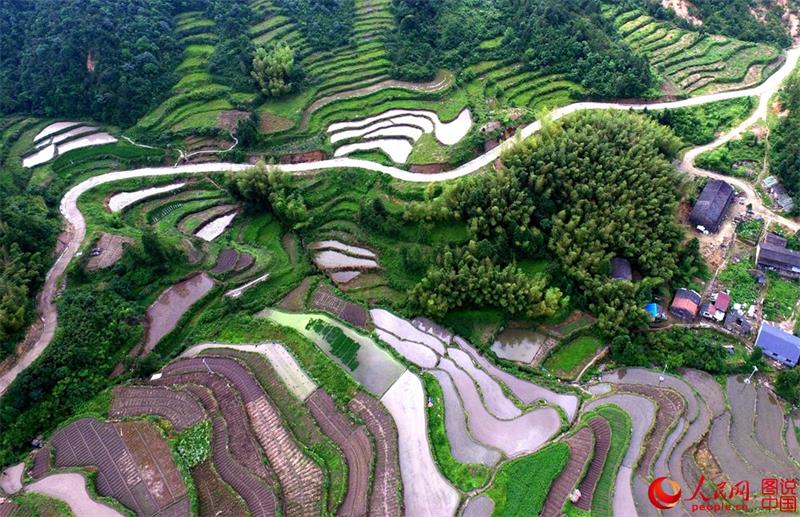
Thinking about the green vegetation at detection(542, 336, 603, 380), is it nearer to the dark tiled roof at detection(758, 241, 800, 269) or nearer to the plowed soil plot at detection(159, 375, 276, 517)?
the dark tiled roof at detection(758, 241, 800, 269)

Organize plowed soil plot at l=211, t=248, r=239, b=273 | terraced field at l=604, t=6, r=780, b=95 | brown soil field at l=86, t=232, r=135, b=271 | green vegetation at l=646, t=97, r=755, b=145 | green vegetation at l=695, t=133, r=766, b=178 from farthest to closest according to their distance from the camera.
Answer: terraced field at l=604, t=6, r=780, b=95 → green vegetation at l=646, t=97, r=755, b=145 → green vegetation at l=695, t=133, r=766, b=178 → plowed soil plot at l=211, t=248, r=239, b=273 → brown soil field at l=86, t=232, r=135, b=271

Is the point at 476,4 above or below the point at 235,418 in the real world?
above

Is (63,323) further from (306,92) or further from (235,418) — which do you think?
(306,92)

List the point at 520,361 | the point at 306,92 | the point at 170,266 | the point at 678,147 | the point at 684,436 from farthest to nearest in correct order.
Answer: the point at 306,92, the point at 678,147, the point at 170,266, the point at 520,361, the point at 684,436

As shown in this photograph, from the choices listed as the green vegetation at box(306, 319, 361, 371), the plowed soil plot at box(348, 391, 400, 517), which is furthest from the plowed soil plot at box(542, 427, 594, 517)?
the green vegetation at box(306, 319, 361, 371)

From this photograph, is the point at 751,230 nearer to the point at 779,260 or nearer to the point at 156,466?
the point at 779,260

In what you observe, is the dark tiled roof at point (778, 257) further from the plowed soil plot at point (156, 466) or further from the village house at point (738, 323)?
the plowed soil plot at point (156, 466)

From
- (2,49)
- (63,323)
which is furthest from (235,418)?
(2,49)

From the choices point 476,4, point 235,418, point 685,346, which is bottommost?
point 235,418
